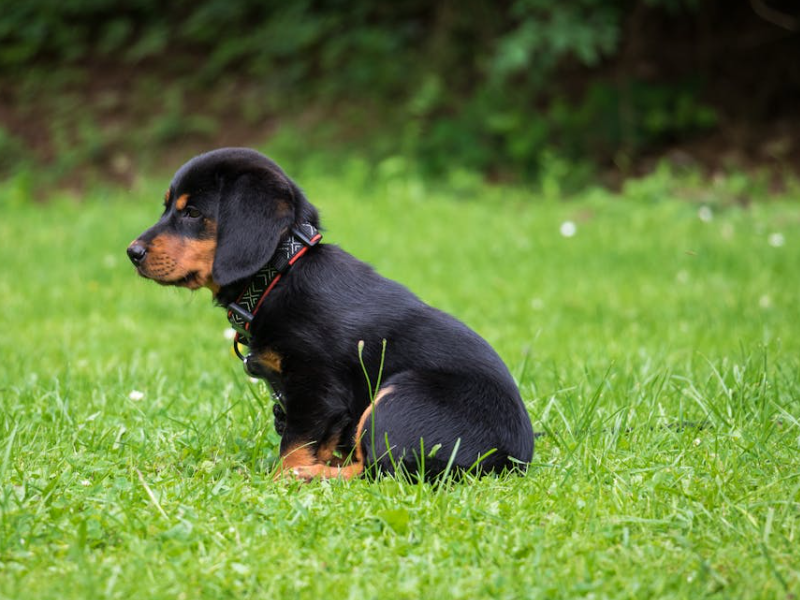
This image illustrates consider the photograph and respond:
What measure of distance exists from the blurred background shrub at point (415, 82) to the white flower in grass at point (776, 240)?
3214mm

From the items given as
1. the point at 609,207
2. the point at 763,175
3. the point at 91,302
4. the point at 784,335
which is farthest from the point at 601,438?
the point at 763,175

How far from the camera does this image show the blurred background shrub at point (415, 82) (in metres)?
11.8

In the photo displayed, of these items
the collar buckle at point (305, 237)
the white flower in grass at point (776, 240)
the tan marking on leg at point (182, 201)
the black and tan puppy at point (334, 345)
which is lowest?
the white flower in grass at point (776, 240)

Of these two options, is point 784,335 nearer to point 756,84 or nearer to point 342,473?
point 342,473

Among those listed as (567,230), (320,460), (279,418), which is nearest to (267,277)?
(279,418)

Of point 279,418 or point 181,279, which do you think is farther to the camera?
point 279,418

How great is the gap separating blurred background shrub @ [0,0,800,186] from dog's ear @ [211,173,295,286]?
24.7ft

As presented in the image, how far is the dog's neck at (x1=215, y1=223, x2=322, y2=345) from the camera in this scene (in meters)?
3.35

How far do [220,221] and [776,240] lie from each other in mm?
5282

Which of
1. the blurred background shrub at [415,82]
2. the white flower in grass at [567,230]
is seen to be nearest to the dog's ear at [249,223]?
the white flower in grass at [567,230]

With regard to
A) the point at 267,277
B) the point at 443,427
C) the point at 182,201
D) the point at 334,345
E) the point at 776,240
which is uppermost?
the point at 182,201

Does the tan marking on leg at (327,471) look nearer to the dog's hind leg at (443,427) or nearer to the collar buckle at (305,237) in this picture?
the dog's hind leg at (443,427)

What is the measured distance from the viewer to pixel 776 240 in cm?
725

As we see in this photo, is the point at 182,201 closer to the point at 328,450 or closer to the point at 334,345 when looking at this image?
the point at 334,345
